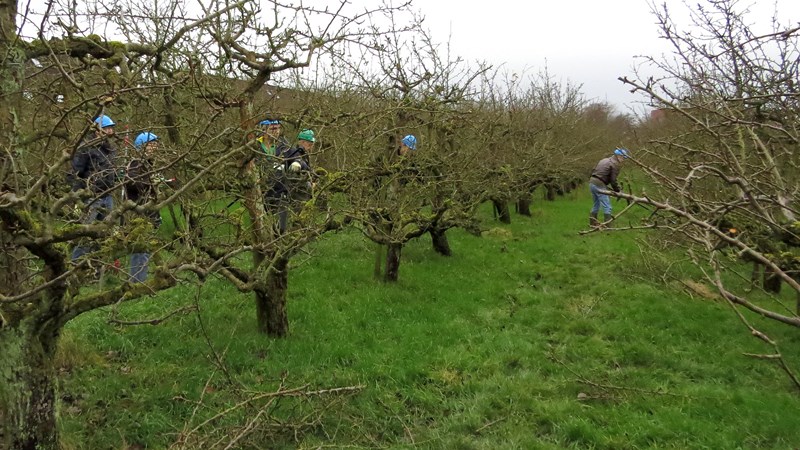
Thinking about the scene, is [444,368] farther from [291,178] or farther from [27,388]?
[27,388]

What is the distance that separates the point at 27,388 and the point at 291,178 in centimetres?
244

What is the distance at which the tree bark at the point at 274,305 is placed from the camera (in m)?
5.24

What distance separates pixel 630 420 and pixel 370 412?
192 centimetres

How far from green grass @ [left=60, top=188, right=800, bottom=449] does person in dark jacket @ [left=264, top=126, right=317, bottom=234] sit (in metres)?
0.69

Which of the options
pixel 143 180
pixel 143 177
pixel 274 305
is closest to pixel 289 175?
pixel 274 305

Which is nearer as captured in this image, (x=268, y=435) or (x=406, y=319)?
(x=268, y=435)

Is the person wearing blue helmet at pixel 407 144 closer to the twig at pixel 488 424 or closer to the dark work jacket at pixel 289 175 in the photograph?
the dark work jacket at pixel 289 175

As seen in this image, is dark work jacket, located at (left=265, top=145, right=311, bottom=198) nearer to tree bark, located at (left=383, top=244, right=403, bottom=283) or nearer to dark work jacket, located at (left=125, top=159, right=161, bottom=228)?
dark work jacket, located at (left=125, top=159, right=161, bottom=228)

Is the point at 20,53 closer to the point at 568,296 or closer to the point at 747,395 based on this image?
the point at 747,395

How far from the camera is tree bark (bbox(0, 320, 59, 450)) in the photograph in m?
2.98

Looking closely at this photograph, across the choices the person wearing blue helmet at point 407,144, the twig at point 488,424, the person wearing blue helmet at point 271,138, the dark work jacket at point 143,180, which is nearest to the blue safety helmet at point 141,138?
the dark work jacket at point 143,180

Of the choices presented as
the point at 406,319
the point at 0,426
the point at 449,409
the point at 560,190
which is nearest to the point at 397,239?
the point at 406,319

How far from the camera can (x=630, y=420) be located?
4.23 metres

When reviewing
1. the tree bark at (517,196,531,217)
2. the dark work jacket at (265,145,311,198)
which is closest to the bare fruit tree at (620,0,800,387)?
the dark work jacket at (265,145,311,198)
